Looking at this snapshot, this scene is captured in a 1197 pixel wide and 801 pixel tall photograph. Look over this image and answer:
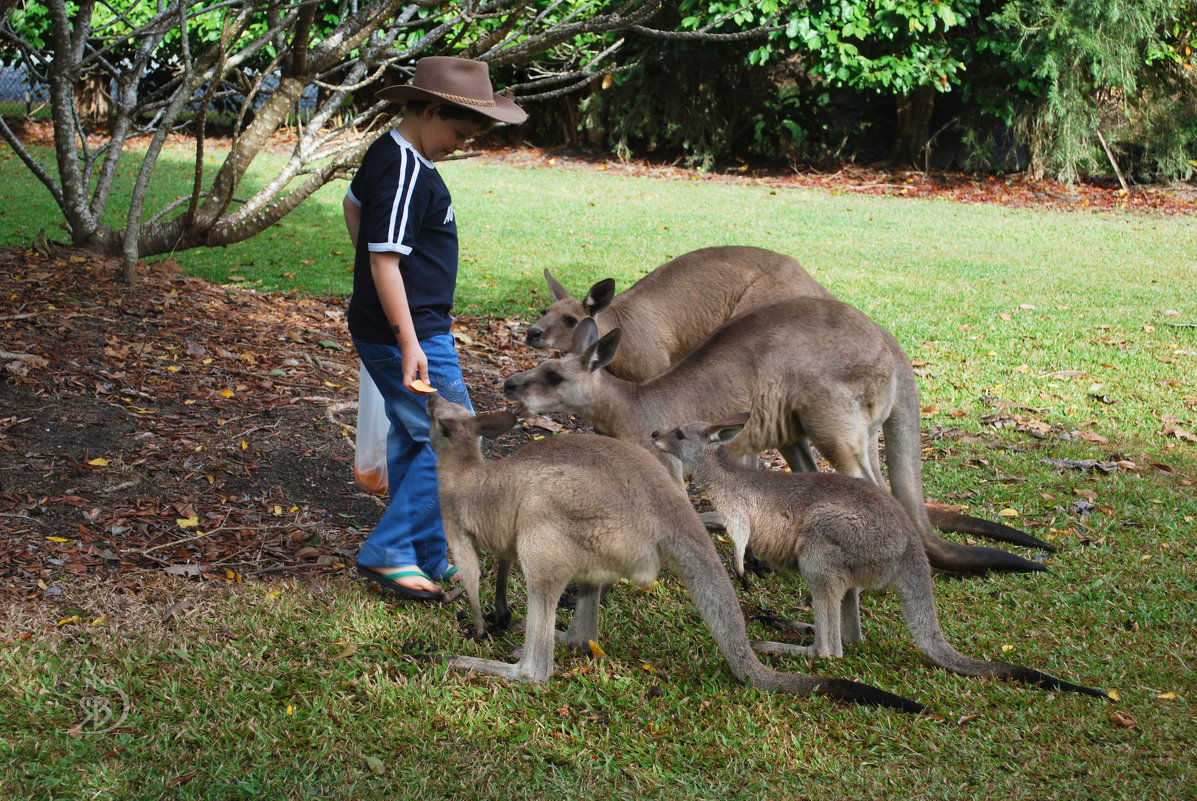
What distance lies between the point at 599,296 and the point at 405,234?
222 centimetres

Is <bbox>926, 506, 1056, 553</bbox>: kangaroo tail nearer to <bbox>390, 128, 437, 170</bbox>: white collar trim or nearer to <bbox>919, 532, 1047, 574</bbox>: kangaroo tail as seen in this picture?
<bbox>919, 532, 1047, 574</bbox>: kangaroo tail

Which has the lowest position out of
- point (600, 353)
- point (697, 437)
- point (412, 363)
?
point (697, 437)

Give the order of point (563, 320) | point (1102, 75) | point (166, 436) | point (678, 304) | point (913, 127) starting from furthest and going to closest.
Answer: point (913, 127) < point (1102, 75) < point (678, 304) < point (563, 320) < point (166, 436)

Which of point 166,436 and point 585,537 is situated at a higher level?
point 585,537

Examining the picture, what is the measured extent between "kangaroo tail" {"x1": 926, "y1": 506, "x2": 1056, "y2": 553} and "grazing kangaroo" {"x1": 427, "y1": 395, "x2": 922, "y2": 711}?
67.6 inches

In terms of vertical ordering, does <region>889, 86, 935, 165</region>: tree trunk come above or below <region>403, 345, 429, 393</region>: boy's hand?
above

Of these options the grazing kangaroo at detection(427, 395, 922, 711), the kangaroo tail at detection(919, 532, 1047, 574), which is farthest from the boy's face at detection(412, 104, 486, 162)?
the kangaroo tail at detection(919, 532, 1047, 574)

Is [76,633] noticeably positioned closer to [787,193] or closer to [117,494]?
[117,494]

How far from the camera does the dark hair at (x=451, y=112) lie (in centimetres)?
398

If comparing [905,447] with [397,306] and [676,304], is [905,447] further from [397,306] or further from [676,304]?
[397,306]

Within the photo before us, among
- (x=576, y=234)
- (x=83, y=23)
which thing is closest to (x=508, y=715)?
(x=83, y=23)

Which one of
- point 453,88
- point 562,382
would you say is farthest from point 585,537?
point 453,88

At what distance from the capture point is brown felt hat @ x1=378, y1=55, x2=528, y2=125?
3922 millimetres

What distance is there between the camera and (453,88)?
394cm
